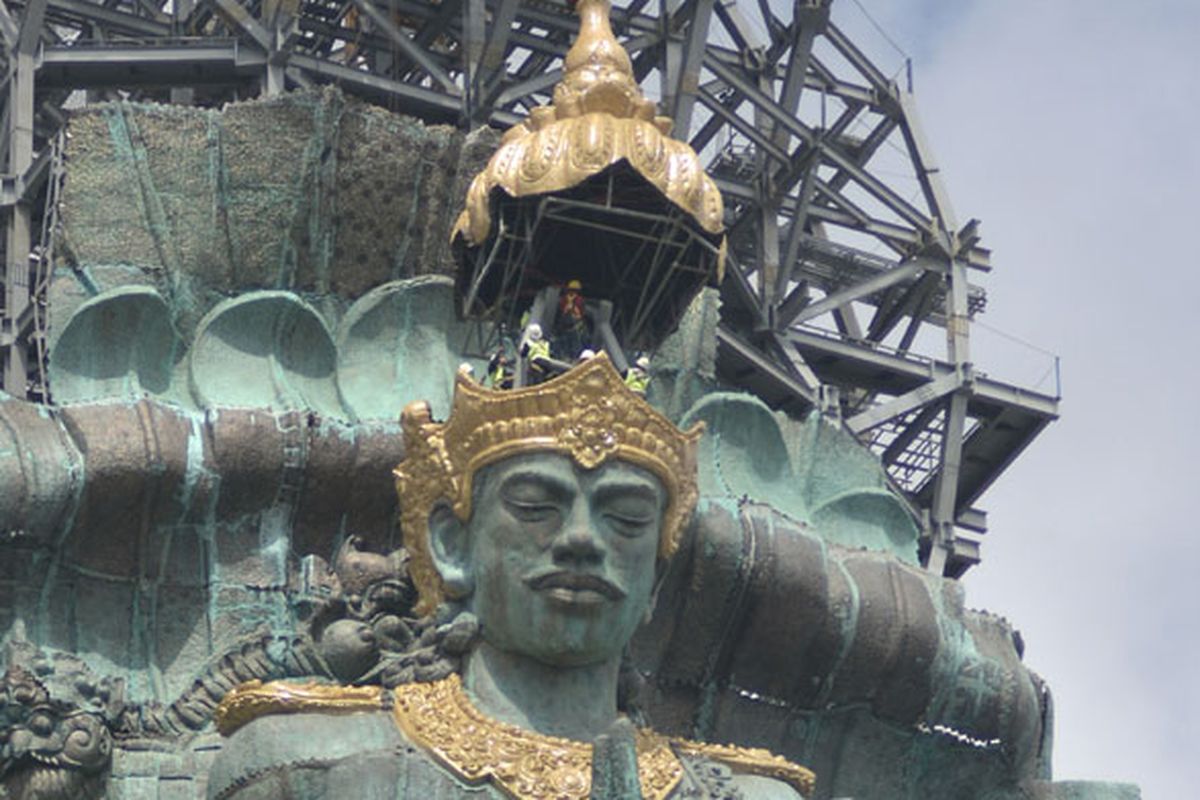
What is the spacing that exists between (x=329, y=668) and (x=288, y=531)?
2.01 meters

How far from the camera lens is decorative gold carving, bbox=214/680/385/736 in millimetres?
28172

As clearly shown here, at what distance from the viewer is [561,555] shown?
28141 mm

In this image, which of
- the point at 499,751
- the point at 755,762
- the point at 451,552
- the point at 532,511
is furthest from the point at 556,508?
the point at 755,762

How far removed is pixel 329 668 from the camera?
29.6 meters

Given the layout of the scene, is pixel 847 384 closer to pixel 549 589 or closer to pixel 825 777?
pixel 825 777

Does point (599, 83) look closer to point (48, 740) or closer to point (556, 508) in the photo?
point (556, 508)

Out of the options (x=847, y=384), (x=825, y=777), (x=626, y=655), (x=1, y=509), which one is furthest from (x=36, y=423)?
(x=847, y=384)

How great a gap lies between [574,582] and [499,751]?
1.19 meters

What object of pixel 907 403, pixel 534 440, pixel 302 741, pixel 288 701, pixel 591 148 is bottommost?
pixel 302 741

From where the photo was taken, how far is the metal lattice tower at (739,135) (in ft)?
139

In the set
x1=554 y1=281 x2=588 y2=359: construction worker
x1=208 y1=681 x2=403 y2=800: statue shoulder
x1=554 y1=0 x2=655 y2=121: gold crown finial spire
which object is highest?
x1=554 y1=0 x2=655 y2=121: gold crown finial spire

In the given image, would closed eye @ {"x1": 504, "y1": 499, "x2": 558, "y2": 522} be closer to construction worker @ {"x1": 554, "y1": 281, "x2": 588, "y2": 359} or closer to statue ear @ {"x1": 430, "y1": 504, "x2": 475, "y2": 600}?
statue ear @ {"x1": 430, "y1": 504, "x2": 475, "y2": 600}

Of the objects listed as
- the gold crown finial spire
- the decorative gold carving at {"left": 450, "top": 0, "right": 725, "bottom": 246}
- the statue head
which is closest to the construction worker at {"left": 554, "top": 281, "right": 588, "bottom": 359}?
the decorative gold carving at {"left": 450, "top": 0, "right": 725, "bottom": 246}

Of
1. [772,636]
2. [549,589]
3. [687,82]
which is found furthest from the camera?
[687,82]
